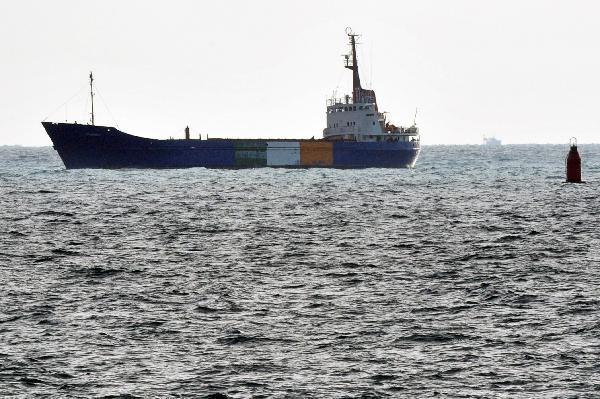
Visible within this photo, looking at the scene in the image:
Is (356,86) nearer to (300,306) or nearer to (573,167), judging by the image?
(573,167)

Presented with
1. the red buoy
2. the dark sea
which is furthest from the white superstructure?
the dark sea

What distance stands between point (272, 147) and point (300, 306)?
95.2 metres

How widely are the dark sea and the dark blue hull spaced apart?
60184 millimetres

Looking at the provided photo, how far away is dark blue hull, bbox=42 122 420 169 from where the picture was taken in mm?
112875

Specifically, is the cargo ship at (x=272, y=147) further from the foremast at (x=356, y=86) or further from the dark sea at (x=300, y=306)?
the dark sea at (x=300, y=306)

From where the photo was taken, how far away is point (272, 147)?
11931 centimetres

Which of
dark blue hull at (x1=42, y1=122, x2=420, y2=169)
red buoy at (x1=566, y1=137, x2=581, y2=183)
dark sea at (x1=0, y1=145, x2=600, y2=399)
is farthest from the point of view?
dark blue hull at (x1=42, y1=122, x2=420, y2=169)

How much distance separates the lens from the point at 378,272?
100 feet

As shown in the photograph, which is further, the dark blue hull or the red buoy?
the dark blue hull

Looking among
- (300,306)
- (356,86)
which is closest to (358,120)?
(356,86)

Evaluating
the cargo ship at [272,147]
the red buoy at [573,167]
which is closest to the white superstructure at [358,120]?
the cargo ship at [272,147]

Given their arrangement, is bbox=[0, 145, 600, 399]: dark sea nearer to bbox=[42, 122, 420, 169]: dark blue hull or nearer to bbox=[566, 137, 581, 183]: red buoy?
bbox=[566, 137, 581, 183]: red buoy

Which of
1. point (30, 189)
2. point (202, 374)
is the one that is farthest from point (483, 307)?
point (30, 189)

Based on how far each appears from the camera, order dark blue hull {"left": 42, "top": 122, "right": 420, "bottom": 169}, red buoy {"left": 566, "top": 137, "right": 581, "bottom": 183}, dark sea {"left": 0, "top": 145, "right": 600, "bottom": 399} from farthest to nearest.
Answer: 1. dark blue hull {"left": 42, "top": 122, "right": 420, "bottom": 169}
2. red buoy {"left": 566, "top": 137, "right": 581, "bottom": 183}
3. dark sea {"left": 0, "top": 145, "right": 600, "bottom": 399}
